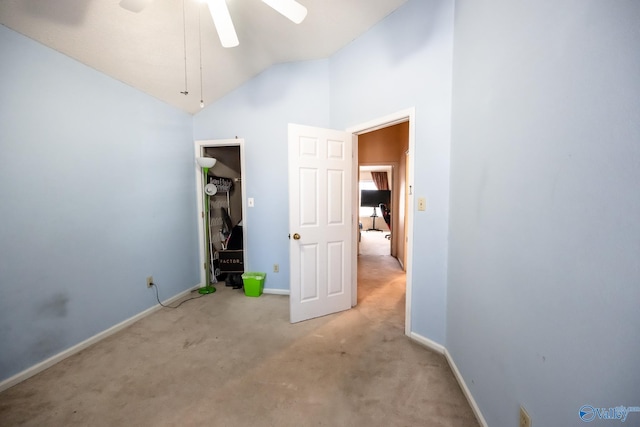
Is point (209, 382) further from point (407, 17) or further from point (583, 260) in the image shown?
point (407, 17)

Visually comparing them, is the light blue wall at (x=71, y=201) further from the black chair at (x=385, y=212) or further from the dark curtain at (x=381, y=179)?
the dark curtain at (x=381, y=179)

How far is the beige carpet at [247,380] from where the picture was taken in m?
1.38

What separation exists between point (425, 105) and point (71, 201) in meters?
3.02

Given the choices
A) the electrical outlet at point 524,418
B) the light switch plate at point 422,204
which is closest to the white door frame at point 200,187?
the light switch plate at point 422,204

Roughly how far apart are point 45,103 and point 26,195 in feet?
2.33

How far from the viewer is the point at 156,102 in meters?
2.73

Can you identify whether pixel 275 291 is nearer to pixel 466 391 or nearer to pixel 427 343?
pixel 427 343

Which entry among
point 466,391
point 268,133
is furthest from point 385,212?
point 466,391

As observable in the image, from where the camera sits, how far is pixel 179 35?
215 cm

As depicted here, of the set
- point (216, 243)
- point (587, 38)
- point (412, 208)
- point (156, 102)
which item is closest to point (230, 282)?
point (216, 243)

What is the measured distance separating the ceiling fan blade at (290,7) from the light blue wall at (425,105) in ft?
3.42

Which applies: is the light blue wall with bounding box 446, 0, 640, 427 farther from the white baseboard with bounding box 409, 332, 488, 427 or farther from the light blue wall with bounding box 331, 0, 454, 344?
the light blue wall with bounding box 331, 0, 454, 344

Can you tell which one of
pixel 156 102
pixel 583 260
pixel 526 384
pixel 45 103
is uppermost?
pixel 156 102
